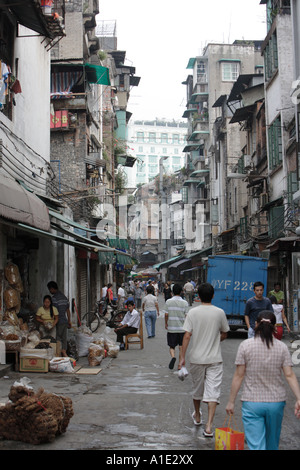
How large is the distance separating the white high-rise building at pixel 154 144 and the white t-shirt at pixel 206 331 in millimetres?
130224

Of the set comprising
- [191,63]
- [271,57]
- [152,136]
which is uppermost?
[152,136]

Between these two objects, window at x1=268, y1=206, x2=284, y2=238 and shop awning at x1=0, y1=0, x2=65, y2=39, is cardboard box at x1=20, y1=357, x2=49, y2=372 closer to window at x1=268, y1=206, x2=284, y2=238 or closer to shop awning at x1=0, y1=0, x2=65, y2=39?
shop awning at x1=0, y1=0, x2=65, y2=39

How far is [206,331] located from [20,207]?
4904mm

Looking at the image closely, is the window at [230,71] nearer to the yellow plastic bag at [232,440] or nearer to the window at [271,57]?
the window at [271,57]

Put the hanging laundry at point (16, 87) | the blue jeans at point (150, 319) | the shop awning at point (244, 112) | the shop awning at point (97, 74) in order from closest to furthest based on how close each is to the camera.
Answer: the hanging laundry at point (16, 87)
the blue jeans at point (150, 319)
the shop awning at point (97, 74)
the shop awning at point (244, 112)

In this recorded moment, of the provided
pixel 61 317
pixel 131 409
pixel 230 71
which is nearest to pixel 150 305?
pixel 61 317

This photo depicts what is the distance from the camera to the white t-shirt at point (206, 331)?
22.0ft

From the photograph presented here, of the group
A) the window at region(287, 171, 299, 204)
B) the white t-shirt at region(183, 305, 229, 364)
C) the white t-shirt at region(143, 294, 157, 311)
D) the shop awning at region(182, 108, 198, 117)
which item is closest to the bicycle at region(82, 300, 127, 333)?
the white t-shirt at region(143, 294, 157, 311)

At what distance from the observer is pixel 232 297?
744 inches

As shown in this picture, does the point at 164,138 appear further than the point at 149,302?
Yes

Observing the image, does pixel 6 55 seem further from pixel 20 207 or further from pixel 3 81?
pixel 20 207

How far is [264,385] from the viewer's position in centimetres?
476

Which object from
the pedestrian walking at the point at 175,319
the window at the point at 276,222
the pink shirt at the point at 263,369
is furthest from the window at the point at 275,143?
the pink shirt at the point at 263,369
